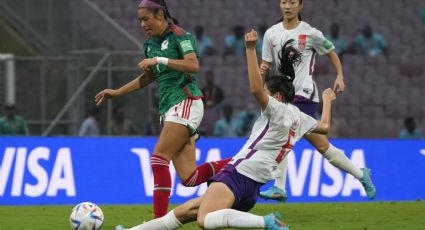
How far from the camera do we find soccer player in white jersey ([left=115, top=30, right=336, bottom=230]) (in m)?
8.50

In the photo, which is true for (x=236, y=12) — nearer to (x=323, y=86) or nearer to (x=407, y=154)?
(x=323, y=86)

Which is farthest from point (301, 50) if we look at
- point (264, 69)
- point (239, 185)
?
point (239, 185)

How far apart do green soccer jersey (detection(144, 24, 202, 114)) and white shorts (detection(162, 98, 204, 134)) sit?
0.04m

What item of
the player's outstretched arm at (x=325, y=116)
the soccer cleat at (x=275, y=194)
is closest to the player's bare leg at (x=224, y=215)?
the player's outstretched arm at (x=325, y=116)

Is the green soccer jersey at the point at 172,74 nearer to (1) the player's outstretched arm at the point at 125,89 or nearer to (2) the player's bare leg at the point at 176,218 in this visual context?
(1) the player's outstretched arm at the point at 125,89

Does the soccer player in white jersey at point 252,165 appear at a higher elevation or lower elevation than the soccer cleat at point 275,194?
higher

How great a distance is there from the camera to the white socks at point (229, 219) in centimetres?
835

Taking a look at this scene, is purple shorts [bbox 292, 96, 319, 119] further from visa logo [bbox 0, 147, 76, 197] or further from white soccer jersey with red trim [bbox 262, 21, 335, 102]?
visa logo [bbox 0, 147, 76, 197]

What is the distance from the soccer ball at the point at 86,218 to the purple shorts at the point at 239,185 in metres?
1.28

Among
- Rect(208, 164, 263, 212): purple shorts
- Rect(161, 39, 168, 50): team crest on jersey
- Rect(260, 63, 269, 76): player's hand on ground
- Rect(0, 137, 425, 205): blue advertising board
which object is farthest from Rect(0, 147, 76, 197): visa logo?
Rect(208, 164, 263, 212): purple shorts

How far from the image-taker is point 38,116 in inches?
749

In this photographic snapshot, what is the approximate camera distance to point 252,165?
8.75 m

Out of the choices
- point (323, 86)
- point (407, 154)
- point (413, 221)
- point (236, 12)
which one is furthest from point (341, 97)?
point (413, 221)

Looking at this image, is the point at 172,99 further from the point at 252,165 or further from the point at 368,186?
the point at 368,186
